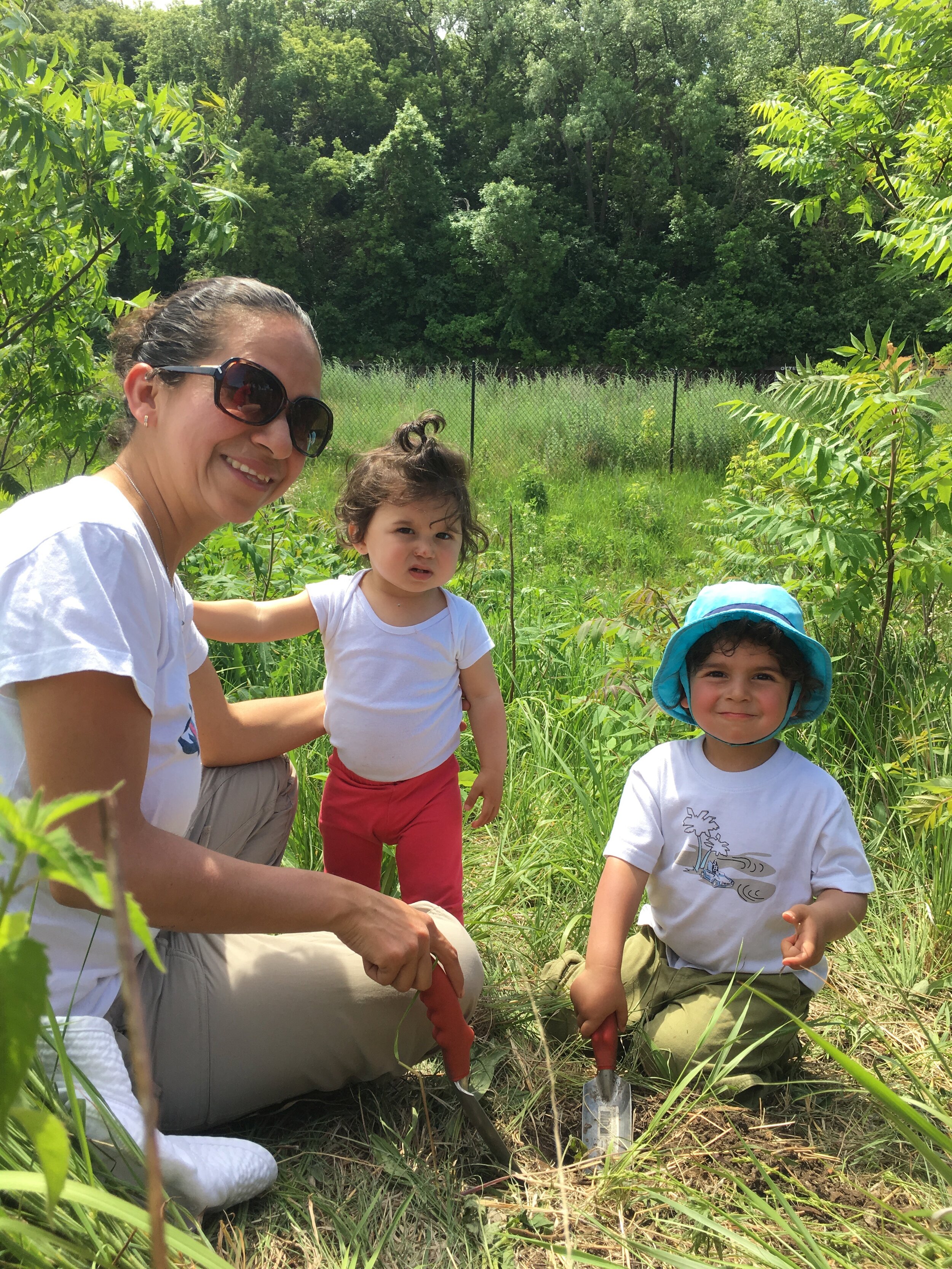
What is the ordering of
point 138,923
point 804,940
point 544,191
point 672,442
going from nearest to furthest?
point 138,923 < point 804,940 < point 672,442 < point 544,191

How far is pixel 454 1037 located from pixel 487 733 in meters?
1.02

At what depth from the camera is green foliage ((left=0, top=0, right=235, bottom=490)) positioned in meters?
2.87

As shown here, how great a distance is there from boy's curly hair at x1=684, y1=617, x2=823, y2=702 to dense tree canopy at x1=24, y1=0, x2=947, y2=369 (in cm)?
3350

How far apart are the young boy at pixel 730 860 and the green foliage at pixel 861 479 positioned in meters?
1.05

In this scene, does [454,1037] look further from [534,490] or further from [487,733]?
[534,490]

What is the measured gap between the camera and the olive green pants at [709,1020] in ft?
6.02

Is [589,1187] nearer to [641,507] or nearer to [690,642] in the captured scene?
[690,642]

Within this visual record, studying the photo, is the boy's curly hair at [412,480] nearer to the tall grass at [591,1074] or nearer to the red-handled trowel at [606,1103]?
the tall grass at [591,1074]

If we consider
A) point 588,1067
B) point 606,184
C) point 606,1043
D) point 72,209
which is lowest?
point 588,1067

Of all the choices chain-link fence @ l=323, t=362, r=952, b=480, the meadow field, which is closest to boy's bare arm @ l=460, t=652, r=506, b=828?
the meadow field

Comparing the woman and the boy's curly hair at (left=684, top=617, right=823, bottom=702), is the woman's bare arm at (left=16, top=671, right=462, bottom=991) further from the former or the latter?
the boy's curly hair at (left=684, top=617, right=823, bottom=702)

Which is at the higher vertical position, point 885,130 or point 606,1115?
point 885,130

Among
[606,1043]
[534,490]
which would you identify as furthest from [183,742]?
[534,490]

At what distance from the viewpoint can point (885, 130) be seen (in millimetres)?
5078
